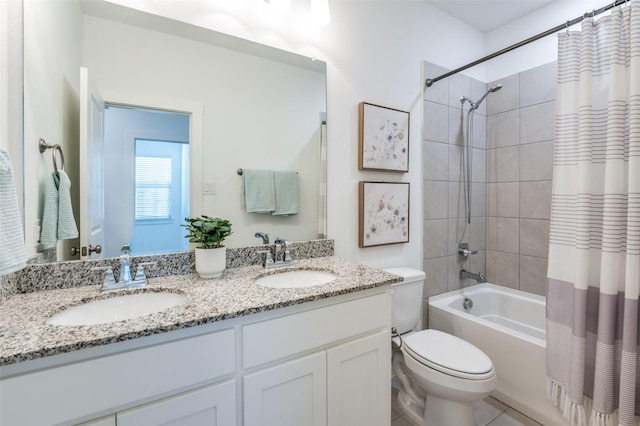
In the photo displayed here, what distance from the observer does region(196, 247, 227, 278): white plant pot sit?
1.19m

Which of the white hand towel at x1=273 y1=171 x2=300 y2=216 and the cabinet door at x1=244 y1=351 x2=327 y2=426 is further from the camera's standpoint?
the white hand towel at x1=273 y1=171 x2=300 y2=216

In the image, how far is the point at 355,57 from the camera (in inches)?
68.8

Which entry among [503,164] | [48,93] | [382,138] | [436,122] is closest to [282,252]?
[382,138]

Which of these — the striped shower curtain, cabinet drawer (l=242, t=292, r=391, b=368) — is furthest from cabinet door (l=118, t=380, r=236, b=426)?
the striped shower curtain

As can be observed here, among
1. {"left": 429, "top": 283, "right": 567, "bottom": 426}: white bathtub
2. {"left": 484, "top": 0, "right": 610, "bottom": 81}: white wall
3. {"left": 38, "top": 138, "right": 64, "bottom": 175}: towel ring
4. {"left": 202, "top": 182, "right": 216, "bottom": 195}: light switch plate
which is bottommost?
{"left": 429, "top": 283, "right": 567, "bottom": 426}: white bathtub

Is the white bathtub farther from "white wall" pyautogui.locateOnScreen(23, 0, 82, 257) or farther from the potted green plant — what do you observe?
"white wall" pyautogui.locateOnScreen(23, 0, 82, 257)

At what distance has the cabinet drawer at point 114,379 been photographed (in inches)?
26.0

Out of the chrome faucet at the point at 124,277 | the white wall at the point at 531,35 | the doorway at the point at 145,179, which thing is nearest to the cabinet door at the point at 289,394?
the chrome faucet at the point at 124,277

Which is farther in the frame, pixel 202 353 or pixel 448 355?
pixel 448 355

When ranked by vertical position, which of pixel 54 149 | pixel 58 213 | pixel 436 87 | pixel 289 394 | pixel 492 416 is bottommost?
pixel 492 416

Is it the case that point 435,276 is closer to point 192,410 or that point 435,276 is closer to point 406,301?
point 406,301

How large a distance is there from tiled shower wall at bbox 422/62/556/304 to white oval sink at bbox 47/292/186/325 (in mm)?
1655

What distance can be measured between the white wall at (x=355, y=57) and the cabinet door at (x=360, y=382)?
2.11 ft

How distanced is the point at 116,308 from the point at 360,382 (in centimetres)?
95
